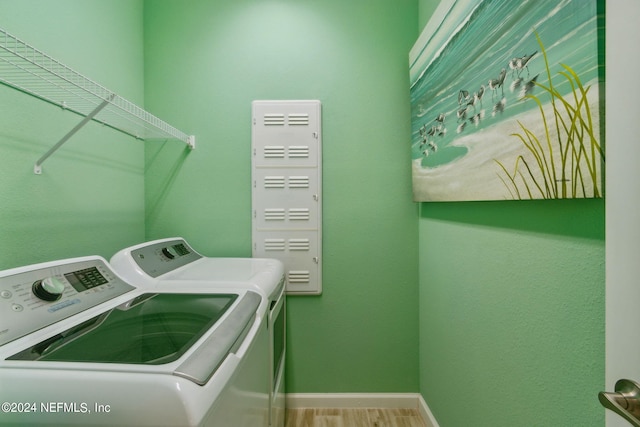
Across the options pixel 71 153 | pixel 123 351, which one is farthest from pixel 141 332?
pixel 71 153

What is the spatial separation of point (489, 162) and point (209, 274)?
1246 millimetres

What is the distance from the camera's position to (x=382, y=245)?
1826 millimetres

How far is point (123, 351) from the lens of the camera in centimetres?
67

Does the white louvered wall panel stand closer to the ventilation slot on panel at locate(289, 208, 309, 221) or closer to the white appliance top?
the ventilation slot on panel at locate(289, 208, 309, 221)

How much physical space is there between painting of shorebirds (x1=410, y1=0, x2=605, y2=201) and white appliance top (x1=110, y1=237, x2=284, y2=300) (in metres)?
0.93

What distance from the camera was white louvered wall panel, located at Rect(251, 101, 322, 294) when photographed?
1788 millimetres

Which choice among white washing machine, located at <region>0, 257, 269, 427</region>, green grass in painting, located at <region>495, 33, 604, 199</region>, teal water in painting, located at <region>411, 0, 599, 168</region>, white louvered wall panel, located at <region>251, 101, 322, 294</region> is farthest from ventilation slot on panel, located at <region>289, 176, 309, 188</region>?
green grass in painting, located at <region>495, 33, 604, 199</region>

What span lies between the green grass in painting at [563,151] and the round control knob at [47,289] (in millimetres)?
1468

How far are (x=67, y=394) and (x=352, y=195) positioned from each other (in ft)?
5.06

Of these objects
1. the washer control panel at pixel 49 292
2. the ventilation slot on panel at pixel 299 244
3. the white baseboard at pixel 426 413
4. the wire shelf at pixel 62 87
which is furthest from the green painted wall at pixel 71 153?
the white baseboard at pixel 426 413

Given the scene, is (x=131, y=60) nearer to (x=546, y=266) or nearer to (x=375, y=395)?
(x=546, y=266)

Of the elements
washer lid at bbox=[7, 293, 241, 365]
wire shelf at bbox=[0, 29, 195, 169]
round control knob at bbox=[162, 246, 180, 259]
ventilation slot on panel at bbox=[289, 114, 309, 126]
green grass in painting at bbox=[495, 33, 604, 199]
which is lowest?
washer lid at bbox=[7, 293, 241, 365]

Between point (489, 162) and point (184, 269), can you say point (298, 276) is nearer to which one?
point (184, 269)

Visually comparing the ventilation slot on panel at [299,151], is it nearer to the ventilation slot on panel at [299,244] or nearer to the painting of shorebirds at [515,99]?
the ventilation slot on panel at [299,244]
